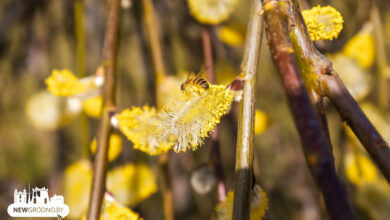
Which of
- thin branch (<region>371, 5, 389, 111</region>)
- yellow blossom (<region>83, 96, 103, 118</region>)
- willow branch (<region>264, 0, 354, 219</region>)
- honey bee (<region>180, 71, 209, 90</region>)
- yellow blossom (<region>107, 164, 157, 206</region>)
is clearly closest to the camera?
willow branch (<region>264, 0, 354, 219</region>)

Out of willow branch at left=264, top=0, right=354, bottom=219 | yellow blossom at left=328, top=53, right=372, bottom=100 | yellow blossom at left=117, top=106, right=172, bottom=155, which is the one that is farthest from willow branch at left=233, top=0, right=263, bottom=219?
yellow blossom at left=328, top=53, right=372, bottom=100

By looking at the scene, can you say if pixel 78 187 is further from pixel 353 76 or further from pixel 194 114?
pixel 353 76

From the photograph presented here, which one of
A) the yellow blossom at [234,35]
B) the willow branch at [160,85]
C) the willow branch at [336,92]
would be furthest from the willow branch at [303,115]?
the yellow blossom at [234,35]

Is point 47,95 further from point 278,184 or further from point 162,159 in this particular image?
point 278,184

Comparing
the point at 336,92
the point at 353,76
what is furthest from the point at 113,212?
the point at 353,76

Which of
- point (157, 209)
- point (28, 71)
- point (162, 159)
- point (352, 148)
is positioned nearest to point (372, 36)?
point (352, 148)

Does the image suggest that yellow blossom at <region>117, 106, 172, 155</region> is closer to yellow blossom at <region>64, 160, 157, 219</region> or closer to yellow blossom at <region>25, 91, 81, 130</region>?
yellow blossom at <region>64, 160, 157, 219</region>

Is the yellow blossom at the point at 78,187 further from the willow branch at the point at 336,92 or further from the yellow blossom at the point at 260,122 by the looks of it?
the willow branch at the point at 336,92
